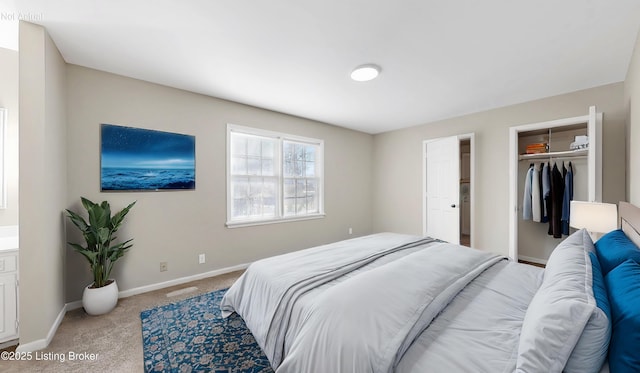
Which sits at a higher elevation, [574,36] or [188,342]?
[574,36]

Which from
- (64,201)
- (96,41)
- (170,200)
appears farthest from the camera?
(170,200)

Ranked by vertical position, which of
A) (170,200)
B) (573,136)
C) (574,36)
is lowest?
(170,200)

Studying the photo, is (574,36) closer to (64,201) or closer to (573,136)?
(573,136)

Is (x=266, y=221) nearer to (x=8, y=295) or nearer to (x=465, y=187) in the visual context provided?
(x=8, y=295)

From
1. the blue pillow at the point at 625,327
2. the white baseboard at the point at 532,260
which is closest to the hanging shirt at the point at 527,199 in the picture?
the white baseboard at the point at 532,260

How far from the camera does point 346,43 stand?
2.10 meters

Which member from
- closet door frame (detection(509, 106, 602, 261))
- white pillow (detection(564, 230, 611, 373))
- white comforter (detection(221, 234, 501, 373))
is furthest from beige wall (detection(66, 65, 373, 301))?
white pillow (detection(564, 230, 611, 373))

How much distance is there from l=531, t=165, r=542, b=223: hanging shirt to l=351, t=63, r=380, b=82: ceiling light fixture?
288 cm

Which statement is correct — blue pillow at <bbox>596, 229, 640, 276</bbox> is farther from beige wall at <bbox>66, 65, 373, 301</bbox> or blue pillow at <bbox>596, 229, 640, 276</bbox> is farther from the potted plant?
the potted plant

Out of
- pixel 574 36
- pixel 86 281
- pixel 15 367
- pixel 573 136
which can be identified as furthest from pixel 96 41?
pixel 573 136

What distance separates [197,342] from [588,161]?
422cm

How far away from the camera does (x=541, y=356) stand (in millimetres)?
787

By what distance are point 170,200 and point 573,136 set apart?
557 cm

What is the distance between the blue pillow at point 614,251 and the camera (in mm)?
1271
